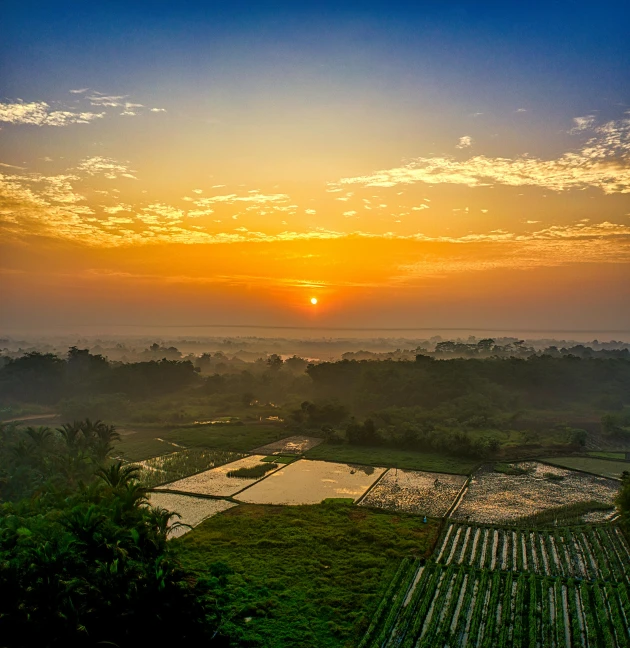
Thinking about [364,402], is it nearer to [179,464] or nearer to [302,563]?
[179,464]

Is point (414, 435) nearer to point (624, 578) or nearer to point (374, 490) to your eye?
point (374, 490)

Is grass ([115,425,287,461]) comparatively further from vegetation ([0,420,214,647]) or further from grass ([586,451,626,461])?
grass ([586,451,626,461])

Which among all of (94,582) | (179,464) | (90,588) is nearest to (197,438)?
(179,464)

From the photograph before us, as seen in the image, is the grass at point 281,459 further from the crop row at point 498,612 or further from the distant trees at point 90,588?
the distant trees at point 90,588

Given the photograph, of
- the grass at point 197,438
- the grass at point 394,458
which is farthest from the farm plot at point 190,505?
the grass at point 394,458

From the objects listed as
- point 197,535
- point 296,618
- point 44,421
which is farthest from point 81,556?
point 44,421
